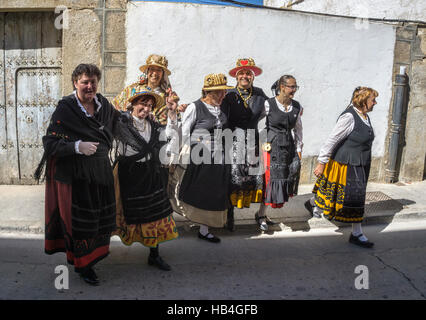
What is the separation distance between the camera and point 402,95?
6.44 metres

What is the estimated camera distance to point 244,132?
4270mm

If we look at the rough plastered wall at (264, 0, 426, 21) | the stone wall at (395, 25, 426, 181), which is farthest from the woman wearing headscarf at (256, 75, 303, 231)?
the rough plastered wall at (264, 0, 426, 21)

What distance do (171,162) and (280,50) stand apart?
304cm

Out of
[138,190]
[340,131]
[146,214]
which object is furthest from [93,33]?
[340,131]

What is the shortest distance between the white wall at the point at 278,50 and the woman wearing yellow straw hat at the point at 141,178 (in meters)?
2.44

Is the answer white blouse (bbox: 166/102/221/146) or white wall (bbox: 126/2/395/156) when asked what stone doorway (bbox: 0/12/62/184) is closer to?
white wall (bbox: 126/2/395/156)

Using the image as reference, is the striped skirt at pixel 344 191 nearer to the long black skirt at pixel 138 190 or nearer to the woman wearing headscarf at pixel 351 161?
the woman wearing headscarf at pixel 351 161

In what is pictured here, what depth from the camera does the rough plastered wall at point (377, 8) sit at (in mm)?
6984

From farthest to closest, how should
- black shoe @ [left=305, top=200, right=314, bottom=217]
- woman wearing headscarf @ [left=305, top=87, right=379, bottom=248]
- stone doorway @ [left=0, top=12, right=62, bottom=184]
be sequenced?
stone doorway @ [left=0, top=12, right=62, bottom=184], black shoe @ [left=305, top=200, right=314, bottom=217], woman wearing headscarf @ [left=305, top=87, right=379, bottom=248]

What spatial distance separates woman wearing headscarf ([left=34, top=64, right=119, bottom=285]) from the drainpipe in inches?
202

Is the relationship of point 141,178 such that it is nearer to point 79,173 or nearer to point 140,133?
point 140,133

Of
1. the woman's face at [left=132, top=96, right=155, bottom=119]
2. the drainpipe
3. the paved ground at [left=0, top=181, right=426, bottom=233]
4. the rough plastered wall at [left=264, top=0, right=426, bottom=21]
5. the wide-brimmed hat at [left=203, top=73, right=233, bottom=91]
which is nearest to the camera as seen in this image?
the woman's face at [left=132, top=96, right=155, bottom=119]

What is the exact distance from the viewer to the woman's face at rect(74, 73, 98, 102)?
304 centimetres

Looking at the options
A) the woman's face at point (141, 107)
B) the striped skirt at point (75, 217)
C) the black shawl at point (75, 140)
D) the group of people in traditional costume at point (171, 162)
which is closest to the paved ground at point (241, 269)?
the group of people in traditional costume at point (171, 162)
